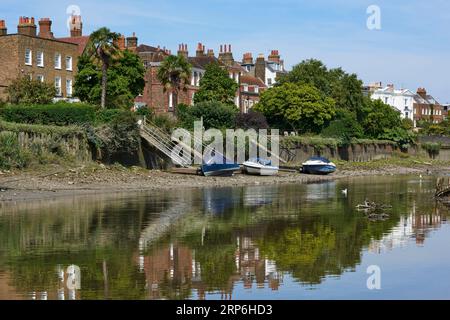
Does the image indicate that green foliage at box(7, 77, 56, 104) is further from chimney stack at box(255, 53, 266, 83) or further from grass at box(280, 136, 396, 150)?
chimney stack at box(255, 53, 266, 83)

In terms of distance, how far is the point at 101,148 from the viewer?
192 feet

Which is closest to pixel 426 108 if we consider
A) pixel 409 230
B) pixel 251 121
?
pixel 251 121

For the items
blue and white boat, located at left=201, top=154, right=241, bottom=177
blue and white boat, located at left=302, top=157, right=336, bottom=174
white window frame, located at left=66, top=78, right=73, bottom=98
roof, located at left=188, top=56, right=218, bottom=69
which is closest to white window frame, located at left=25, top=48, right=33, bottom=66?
white window frame, located at left=66, top=78, right=73, bottom=98

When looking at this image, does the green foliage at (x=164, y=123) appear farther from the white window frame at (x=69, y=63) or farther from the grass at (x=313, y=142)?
the grass at (x=313, y=142)

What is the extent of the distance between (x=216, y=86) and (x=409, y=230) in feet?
207

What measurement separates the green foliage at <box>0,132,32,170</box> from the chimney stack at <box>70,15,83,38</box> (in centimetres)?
4192

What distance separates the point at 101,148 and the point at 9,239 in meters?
31.0

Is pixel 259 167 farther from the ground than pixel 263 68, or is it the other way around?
pixel 263 68

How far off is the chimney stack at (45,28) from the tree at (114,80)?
1050 centimetres

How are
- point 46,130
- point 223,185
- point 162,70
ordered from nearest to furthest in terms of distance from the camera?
1. point 46,130
2. point 223,185
3. point 162,70

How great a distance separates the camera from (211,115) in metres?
77.6

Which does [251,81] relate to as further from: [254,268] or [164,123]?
[254,268]
